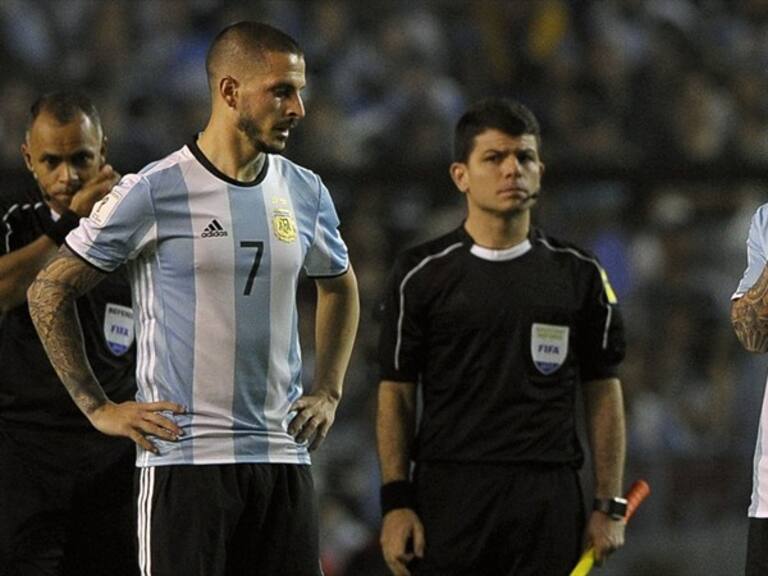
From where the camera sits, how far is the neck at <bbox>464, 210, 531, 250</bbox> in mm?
4945

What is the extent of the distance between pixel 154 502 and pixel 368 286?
3437 mm

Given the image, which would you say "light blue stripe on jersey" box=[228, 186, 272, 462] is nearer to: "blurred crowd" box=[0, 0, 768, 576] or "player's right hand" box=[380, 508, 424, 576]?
"player's right hand" box=[380, 508, 424, 576]

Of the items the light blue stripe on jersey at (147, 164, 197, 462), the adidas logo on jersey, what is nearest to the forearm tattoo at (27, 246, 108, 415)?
the light blue stripe on jersey at (147, 164, 197, 462)

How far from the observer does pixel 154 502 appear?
394 centimetres

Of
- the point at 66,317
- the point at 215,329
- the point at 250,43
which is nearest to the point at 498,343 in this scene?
the point at 215,329

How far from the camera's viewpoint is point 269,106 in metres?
3.98

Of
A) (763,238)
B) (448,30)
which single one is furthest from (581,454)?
(448,30)

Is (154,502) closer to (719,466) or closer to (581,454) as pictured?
(581,454)

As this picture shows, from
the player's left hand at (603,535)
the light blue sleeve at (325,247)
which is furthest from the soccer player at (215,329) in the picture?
the player's left hand at (603,535)

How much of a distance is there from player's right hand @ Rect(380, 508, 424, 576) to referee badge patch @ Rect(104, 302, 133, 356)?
880 mm

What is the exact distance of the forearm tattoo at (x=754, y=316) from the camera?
12.7 ft

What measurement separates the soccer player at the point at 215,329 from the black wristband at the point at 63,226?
0.47 meters

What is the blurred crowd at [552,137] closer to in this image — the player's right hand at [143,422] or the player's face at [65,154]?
→ the player's face at [65,154]

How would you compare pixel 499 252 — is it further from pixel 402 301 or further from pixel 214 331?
pixel 214 331
